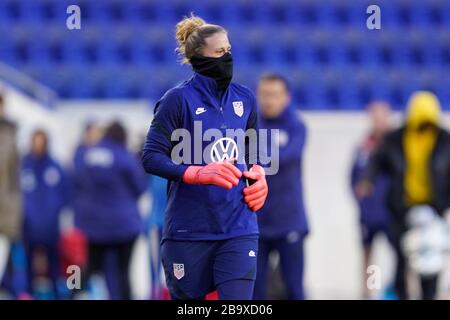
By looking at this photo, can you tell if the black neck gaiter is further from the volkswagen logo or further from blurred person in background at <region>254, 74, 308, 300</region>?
blurred person in background at <region>254, 74, 308, 300</region>

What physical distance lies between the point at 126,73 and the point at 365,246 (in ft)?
16.6

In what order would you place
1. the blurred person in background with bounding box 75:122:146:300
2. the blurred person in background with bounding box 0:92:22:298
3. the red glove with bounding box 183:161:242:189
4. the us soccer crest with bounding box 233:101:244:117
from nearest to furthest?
the red glove with bounding box 183:161:242:189 < the us soccer crest with bounding box 233:101:244:117 < the blurred person in background with bounding box 75:122:146:300 < the blurred person in background with bounding box 0:92:22:298

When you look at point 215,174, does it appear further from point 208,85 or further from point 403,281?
point 403,281

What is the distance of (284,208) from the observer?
937cm

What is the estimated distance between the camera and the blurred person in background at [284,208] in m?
9.31

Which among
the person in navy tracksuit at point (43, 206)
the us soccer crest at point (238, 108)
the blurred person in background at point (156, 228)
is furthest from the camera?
the person in navy tracksuit at point (43, 206)

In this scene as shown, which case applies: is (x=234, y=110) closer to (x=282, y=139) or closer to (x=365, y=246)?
(x=282, y=139)

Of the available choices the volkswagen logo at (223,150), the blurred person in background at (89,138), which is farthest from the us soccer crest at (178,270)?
the blurred person in background at (89,138)

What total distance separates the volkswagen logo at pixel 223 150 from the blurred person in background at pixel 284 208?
3.01 m

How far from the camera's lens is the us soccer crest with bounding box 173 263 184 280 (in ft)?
20.4

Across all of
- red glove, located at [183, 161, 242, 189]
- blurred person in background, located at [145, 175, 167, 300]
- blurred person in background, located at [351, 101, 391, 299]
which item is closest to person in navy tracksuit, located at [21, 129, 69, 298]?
blurred person in background, located at [145, 175, 167, 300]

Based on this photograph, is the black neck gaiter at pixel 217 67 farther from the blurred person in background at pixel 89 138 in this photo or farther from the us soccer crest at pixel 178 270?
the blurred person in background at pixel 89 138

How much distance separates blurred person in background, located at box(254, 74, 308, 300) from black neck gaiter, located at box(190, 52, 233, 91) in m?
3.03
